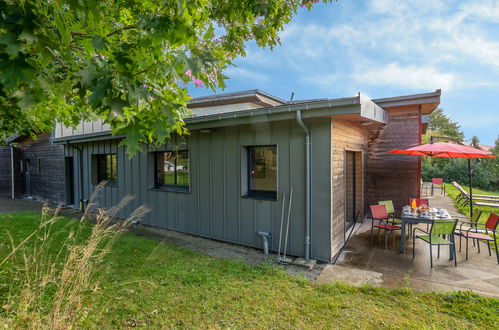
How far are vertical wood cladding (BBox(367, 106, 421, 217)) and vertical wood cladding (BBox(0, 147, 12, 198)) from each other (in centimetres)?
1728

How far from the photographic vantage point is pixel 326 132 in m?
4.38

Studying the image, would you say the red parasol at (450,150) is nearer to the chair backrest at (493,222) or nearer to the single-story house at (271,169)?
the single-story house at (271,169)

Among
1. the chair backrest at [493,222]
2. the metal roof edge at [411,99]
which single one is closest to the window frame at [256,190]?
the chair backrest at [493,222]

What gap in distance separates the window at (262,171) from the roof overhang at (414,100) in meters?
3.85

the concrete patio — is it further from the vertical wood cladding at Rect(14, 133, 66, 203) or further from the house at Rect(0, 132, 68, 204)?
the vertical wood cladding at Rect(14, 133, 66, 203)

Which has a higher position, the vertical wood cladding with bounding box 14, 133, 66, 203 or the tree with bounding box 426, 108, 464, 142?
the tree with bounding box 426, 108, 464, 142

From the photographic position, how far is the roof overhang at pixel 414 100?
628 cm

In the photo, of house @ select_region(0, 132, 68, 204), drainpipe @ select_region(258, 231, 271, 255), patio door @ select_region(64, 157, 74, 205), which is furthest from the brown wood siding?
house @ select_region(0, 132, 68, 204)

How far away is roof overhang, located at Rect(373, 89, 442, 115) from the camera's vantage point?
20.6 ft

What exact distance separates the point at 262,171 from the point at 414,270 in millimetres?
3061

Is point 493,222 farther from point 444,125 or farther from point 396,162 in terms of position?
point 444,125

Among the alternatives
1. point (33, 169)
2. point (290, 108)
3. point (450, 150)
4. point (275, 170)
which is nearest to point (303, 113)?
point (290, 108)

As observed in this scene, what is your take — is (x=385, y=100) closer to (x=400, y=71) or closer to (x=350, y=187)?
Answer: (x=350, y=187)

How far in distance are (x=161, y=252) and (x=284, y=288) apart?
2.58 metres
